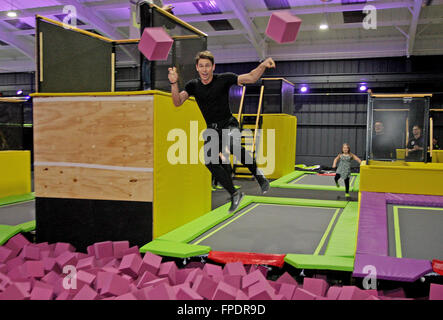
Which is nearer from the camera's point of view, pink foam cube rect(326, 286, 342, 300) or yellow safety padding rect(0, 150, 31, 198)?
pink foam cube rect(326, 286, 342, 300)

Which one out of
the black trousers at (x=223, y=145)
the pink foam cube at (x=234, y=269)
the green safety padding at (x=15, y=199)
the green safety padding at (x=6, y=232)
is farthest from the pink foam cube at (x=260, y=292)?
the green safety padding at (x=15, y=199)

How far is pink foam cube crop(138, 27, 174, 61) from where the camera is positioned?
5.64 feet

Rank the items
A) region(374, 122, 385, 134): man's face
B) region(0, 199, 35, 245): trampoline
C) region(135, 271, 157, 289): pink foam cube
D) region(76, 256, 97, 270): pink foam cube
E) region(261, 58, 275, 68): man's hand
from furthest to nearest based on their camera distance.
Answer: region(374, 122, 385, 134): man's face < region(0, 199, 35, 245): trampoline < region(76, 256, 97, 270): pink foam cube < region(135, 271, 157, 289): pink foam cube < region(261, 58, 275, 68): man's hand

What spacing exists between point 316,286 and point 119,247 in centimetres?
163

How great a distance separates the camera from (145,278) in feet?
8.54

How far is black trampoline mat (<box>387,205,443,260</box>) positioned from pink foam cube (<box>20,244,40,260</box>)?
277 cm

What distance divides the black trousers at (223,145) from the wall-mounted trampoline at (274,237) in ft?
2.56

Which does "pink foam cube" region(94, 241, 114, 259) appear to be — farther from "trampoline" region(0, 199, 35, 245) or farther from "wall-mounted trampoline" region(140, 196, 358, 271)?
"trampoline" region(0, 199, 35, 245)

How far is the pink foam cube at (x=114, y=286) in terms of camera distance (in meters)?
2.34

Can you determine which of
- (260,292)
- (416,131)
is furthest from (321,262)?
(416,131)

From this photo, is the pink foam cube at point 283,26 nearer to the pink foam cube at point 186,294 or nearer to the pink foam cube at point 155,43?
the pink foam cube at point 155,43

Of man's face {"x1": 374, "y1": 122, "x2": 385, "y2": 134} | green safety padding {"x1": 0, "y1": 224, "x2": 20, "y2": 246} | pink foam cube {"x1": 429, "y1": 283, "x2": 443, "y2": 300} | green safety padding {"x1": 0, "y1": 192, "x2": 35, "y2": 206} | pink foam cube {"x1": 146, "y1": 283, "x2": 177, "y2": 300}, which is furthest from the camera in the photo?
man's face {"x1": 374, "y1": 122, "x2": 385, "y2": 134}

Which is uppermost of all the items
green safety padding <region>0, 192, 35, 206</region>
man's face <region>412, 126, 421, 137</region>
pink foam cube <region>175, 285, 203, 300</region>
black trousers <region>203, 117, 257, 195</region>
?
man's face <region>412, 126, 421, 137</region>

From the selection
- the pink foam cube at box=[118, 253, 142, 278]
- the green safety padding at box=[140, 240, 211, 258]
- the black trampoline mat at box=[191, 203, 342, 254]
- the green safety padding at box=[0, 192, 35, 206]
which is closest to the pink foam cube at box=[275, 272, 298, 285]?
the black trampoline mat at box=[191, 203, 342, 254]
